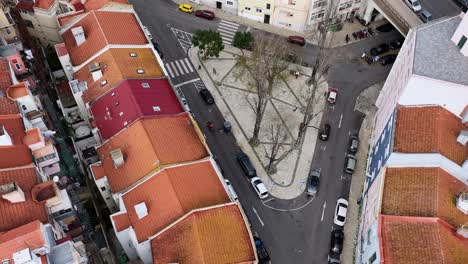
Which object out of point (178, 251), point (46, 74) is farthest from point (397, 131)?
point (46, 74)

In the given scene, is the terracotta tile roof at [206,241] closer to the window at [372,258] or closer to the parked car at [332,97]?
the window at [372,258]

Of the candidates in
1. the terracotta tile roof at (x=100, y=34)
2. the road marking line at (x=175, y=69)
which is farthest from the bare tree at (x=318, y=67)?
the terracotta tile roof at (x=100, y=34)

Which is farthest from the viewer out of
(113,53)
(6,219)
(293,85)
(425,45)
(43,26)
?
(293,85)

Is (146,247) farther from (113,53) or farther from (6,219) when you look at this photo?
(113,53)

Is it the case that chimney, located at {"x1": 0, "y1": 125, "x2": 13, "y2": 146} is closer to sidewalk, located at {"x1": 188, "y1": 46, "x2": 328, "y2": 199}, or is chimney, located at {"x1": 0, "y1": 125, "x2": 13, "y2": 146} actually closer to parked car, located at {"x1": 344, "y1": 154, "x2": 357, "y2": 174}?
sidewalk, located at {"x1": 188, "y1": 46, "x2": 328, "y2": 199}

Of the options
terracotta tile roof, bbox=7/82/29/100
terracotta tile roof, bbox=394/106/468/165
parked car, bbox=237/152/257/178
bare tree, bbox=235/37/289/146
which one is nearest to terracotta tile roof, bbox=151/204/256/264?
parked car, bbox=237/152/257/178

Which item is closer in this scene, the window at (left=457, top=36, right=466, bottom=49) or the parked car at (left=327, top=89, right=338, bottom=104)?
the window at (left=457, top=36, right=466, bottom=49)
